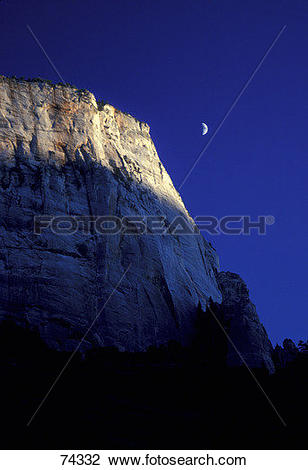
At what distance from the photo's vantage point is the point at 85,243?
32719 millimetres

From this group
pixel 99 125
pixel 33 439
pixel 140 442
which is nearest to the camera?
pixel 33 439

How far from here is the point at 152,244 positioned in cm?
3600

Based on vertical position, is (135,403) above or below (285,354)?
below

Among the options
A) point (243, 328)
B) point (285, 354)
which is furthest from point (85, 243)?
point (285, 354)

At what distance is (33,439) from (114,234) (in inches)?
679

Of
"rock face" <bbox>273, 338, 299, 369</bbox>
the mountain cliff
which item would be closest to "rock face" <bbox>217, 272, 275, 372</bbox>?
the mountain cliff

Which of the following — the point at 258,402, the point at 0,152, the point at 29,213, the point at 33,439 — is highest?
the point at 0,152

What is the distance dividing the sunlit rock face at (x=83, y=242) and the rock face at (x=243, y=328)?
7.55ft

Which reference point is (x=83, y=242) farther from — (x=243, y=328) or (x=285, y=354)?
(x=285, y=354)

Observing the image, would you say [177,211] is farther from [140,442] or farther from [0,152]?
[140,442]

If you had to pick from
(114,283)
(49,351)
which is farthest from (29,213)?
(49,351)

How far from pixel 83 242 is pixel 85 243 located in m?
0.15

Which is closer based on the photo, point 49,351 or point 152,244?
point 49,351

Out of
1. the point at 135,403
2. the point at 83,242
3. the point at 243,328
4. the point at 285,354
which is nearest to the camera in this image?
the point at 135,403
